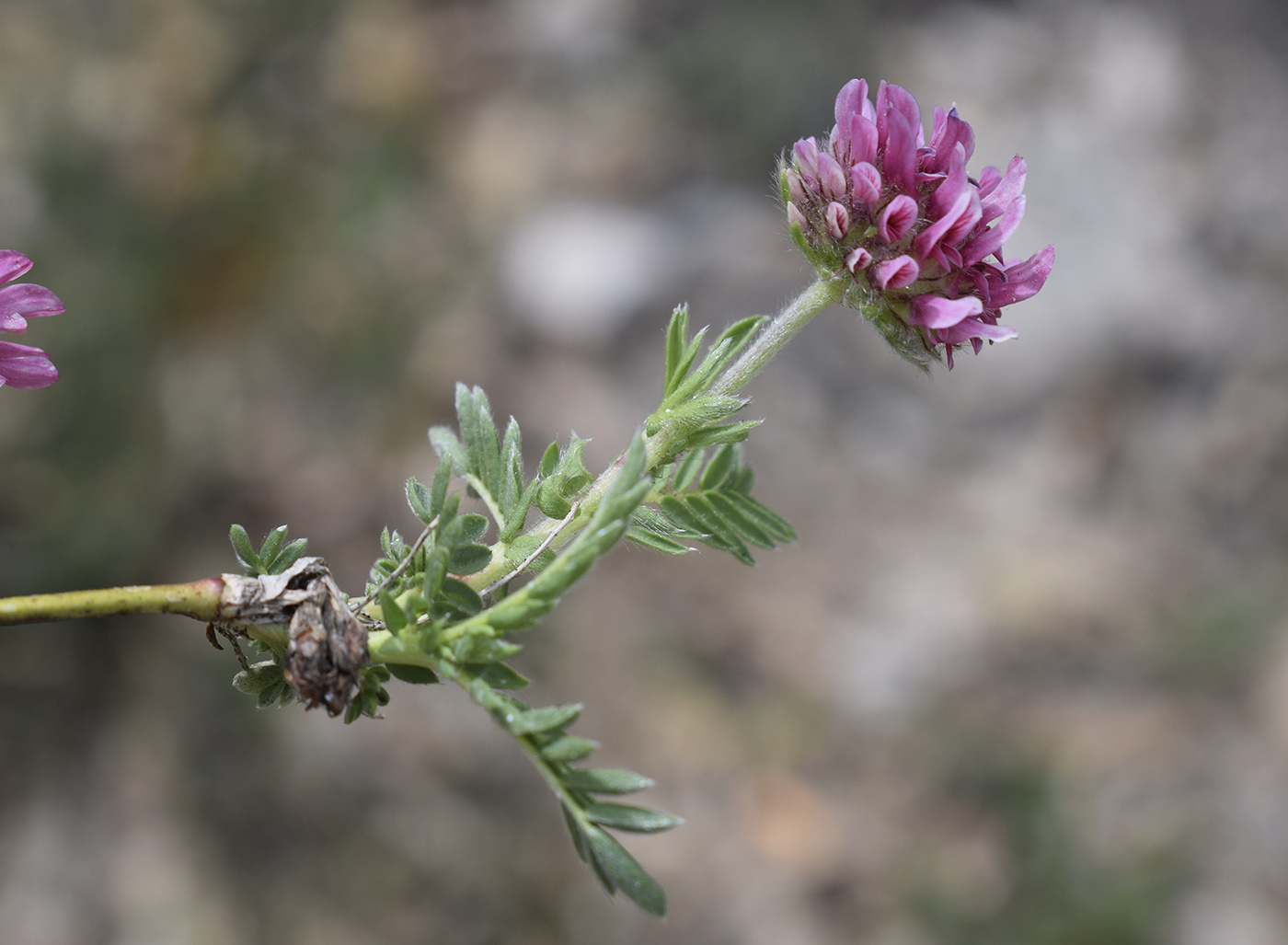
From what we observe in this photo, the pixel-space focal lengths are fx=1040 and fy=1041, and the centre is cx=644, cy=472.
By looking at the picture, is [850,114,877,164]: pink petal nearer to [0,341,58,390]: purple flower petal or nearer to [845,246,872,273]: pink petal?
[845,246,872,273]: pink petal

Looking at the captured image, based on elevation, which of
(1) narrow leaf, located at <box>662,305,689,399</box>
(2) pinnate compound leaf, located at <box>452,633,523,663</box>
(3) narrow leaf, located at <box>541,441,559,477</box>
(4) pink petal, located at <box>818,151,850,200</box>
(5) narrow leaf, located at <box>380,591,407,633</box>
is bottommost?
(5) narrow leaf, located at <box>380,591,407,633</box>

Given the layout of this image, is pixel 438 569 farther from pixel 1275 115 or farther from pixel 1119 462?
pixel 1275 115

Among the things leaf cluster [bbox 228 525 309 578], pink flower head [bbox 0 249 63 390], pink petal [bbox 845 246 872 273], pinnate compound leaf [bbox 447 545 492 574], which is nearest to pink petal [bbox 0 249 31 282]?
pink flower head [bbox 0 249 63 390]

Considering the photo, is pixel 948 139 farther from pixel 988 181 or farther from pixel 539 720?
pixel 539 720

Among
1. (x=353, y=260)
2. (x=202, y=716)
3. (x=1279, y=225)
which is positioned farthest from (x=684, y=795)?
(x=1279, y=225)

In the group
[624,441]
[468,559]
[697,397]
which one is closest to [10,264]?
[468,559]
